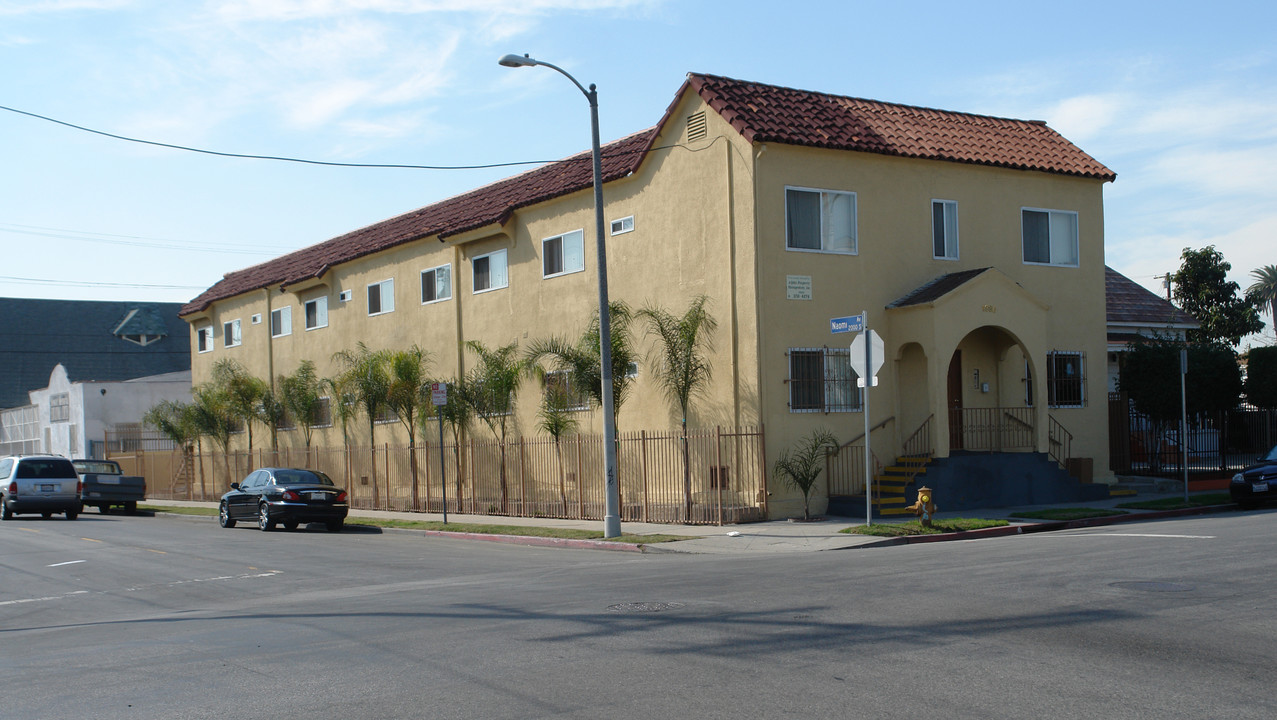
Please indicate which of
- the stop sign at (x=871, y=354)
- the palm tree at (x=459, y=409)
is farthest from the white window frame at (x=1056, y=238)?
the palm tree at (x=459, y=409)

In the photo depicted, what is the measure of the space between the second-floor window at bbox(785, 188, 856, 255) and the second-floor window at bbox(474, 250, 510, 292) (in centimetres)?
872

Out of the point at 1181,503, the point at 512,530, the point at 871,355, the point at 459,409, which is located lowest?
the point at 512,530

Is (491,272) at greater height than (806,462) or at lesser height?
greater

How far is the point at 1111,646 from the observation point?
26.5ft

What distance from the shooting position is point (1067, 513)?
19.7m

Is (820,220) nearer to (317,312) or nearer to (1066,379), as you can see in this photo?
(1066,379)

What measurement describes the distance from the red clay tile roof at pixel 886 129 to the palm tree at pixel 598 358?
190 inches

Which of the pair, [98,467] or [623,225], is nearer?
[623,225]

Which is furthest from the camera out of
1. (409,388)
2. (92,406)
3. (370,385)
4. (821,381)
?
(92,406)

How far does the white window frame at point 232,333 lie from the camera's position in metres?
41.0

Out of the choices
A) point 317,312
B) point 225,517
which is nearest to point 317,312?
point 317,312

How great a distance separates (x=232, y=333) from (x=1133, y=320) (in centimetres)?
3121

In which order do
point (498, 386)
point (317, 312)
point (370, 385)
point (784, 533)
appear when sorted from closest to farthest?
point (784, 533), point (498, 386), point (370, 385), point (317, 312)

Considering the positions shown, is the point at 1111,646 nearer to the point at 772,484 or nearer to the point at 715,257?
the point at 772,484
